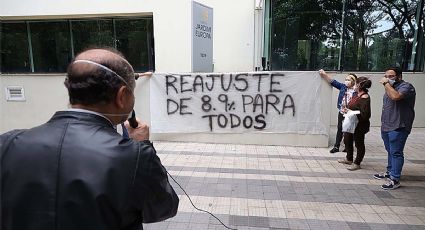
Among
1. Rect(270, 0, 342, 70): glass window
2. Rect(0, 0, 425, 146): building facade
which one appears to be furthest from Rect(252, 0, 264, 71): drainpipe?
Rect(270, 0, 342, 70): glass window

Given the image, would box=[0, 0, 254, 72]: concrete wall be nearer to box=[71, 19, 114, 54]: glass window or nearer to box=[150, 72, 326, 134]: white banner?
box=[71, 19, 114, 54]: glass window

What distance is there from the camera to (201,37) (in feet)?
25.3

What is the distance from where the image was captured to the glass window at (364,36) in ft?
31.9

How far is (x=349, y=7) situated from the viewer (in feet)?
32.2

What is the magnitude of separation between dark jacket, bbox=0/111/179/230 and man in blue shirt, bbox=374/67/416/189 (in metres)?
4.46

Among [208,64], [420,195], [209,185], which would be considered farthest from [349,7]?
[209,185]

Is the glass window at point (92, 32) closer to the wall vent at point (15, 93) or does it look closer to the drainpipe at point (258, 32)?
the wall vent at point (15, 93)

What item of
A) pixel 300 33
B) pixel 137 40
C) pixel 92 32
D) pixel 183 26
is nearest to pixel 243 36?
pixel 300 33

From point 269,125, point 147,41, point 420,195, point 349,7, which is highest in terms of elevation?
point 349,7

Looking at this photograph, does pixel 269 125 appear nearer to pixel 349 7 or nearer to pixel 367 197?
pixel 367 197

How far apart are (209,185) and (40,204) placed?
12.7 feet

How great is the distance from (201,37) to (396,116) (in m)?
4.47

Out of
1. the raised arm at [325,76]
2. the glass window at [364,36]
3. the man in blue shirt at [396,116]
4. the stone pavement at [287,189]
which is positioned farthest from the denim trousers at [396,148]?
the glass window at [364,36]

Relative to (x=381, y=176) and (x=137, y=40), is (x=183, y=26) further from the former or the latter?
(x=381, y=176)
